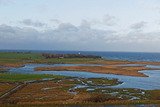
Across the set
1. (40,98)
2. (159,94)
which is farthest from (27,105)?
(159,94)

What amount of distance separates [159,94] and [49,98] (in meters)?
25.2

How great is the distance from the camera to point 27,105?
28.0 metres

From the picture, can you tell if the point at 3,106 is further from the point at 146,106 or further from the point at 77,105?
the point at 146,106

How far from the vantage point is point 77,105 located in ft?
92.3

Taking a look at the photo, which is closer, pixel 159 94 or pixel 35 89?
pixel 159 94

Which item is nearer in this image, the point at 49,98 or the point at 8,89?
the point at 49,98

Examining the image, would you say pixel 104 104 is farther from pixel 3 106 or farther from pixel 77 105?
pixel 3 106

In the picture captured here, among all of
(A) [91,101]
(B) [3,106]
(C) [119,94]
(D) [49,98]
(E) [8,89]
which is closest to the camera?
(B) [3,106]

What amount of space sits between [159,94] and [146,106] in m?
14.6

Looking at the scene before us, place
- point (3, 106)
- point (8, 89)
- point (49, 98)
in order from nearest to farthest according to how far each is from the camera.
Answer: point (3, 106), point (49, 98), point (8, 89)

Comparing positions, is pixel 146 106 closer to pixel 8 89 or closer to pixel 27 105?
pixel 27 105

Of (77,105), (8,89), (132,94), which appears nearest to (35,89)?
(8,89)

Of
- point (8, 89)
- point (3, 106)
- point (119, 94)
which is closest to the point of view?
point (3, 106)

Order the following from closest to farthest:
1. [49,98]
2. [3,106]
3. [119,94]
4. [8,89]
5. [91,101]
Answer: [3,106], [91,101], [49,98], [119,94], [8,89]
